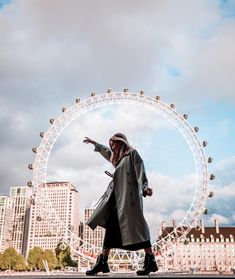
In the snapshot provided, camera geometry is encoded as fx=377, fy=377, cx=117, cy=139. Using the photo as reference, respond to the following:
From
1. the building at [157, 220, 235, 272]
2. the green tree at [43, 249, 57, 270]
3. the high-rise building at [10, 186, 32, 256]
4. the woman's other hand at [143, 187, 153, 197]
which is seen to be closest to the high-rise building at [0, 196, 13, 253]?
the high-rise building at [10, 186, 32, 256]

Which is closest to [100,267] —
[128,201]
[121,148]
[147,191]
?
[128,201]

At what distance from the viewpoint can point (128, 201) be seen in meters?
5.25

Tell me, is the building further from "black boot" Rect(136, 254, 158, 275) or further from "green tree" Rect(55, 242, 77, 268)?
"black boot" Rect(136, 254, 158, 275)

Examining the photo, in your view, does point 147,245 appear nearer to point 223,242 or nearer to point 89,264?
point 89,264

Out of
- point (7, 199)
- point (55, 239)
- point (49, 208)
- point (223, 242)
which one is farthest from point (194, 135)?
point (7, 199)

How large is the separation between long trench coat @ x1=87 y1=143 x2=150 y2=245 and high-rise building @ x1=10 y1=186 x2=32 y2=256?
472ft

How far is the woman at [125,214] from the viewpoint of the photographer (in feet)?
16.7

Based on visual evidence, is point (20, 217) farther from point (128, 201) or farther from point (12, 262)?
point (128, 201)

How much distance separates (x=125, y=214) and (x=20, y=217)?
15920 cm

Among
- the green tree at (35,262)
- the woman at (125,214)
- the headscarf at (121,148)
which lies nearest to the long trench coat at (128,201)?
the woman at (125,214)

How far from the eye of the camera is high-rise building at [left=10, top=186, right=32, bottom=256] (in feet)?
482

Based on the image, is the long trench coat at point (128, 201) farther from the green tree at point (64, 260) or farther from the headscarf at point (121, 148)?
the green tree at point (64, 260)

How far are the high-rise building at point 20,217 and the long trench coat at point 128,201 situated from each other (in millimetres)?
Result: 143860

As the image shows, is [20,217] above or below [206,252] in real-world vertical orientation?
above
